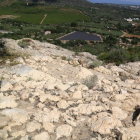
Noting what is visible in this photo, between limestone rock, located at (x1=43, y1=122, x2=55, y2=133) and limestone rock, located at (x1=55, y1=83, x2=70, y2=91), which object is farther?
limestone rock, located at (x1=55, y1=83, x2=70, y2=91)

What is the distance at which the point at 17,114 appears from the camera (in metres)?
4.05

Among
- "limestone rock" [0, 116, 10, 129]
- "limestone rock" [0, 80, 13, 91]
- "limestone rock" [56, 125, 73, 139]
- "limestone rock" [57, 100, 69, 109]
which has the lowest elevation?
"limestone rock" [56, 125, 73, 139]

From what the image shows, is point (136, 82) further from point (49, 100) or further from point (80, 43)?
point (80, 43)

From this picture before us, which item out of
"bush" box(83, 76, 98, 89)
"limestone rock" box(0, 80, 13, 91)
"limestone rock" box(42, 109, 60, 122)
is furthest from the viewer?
"bush" box(83, 76, 98, 89)

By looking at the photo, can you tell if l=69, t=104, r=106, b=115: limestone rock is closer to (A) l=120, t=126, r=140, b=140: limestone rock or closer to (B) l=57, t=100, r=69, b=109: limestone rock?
(B) l=57, t=100, r=69, b=109: limestone rock

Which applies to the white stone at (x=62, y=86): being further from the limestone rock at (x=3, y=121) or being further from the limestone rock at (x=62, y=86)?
the limestone rock at (x=3, y=121)

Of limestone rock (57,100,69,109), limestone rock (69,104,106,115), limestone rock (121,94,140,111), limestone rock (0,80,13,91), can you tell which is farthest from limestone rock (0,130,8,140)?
limestone rock (121,94,140,111)

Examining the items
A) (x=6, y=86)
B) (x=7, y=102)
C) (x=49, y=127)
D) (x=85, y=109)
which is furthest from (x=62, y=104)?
(x=6, y=86)

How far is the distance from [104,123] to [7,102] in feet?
10.8

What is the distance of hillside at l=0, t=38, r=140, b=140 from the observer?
3.75 metres

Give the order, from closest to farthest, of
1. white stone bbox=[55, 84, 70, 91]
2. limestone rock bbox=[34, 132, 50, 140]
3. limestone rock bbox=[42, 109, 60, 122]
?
limestone rock bbox=[34, 132, 50, 140] < limestone rock bbox=[42, 109, 60, 122] < white stone bbox=[55, 84, 70, 91]

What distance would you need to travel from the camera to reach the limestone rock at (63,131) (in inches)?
146

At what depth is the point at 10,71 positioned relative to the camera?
661 cm

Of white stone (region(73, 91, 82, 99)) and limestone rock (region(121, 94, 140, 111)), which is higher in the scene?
limestone rock (region(121, 94, 140, 111))
